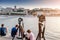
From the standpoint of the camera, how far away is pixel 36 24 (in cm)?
232

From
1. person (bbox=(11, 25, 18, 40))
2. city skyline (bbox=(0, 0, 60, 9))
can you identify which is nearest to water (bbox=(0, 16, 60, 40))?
person (bbox=(11, 25, 18, 40))

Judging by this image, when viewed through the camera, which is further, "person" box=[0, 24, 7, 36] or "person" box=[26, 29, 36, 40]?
"person" box=[0, 24, 7, 36]

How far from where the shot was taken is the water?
7.46 feet

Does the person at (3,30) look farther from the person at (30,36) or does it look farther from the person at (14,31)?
the person at (30,36)

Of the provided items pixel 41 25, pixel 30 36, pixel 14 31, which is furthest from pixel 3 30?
pixel 41 25

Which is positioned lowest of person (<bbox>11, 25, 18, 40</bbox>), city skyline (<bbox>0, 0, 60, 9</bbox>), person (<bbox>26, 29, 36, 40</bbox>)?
person (<bbox>26, 29, 36, 40</bbox>)

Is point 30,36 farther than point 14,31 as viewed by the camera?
No

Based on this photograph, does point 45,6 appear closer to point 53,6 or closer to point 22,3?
point 53,6

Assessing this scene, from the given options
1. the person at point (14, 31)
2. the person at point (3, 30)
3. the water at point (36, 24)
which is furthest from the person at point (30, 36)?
the person at point (3, 30)

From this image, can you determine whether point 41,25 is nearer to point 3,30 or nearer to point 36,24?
point 36,24

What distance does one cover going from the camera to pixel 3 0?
2.37m

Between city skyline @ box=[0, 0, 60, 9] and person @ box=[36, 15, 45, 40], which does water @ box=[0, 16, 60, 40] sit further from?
city skyline @ box=[0, 0, 60, 9]

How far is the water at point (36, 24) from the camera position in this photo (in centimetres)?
227

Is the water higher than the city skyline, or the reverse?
the city skyline
